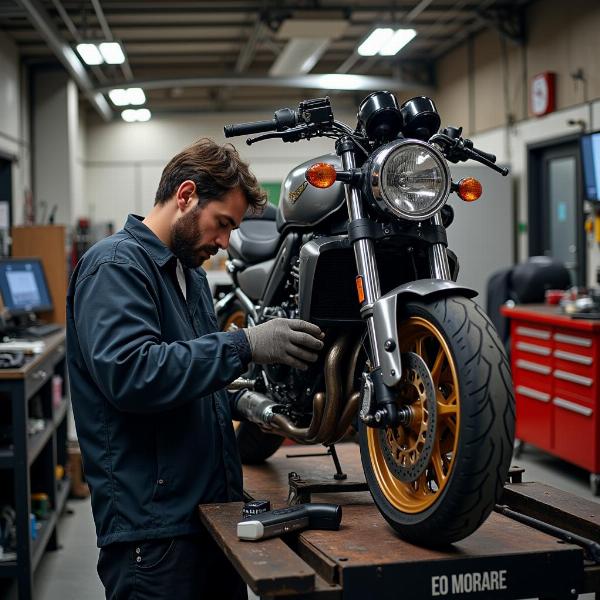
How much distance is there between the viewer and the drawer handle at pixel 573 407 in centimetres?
446

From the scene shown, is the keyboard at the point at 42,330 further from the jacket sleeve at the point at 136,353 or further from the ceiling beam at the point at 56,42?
the jacket sleeve at the point at 136,353

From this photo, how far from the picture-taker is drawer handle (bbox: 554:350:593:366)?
4457mm

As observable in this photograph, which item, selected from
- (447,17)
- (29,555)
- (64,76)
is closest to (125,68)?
(64,76)

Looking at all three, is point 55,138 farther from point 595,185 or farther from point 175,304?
point 175,304

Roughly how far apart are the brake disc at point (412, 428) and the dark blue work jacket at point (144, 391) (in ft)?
1.03

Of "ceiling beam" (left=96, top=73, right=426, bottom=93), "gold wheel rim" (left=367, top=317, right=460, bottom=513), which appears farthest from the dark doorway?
"gold wheel rim" (left=367, top=317, right=460, bottom=513)

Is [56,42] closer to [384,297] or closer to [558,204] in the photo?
[558,204]

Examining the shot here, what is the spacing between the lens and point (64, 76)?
914 cm

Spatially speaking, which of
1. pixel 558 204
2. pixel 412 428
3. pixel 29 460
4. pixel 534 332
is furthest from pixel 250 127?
pixel 558 204

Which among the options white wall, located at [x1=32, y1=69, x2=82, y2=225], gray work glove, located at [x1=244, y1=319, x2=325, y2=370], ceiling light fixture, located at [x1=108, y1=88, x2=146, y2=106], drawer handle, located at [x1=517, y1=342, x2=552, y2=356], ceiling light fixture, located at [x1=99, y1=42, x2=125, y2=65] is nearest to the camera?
gray work glove, located at [x1=244, y1=319, x2=325, y2=370]

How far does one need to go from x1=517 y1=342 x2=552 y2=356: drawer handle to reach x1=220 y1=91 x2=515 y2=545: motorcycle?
289 centimetres

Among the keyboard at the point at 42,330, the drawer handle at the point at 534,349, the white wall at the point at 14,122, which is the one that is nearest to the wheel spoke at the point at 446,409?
the keyboard at the point at 42,330

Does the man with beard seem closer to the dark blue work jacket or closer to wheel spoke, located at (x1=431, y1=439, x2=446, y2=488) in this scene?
the dark blue work jacket

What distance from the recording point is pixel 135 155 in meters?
11.9
